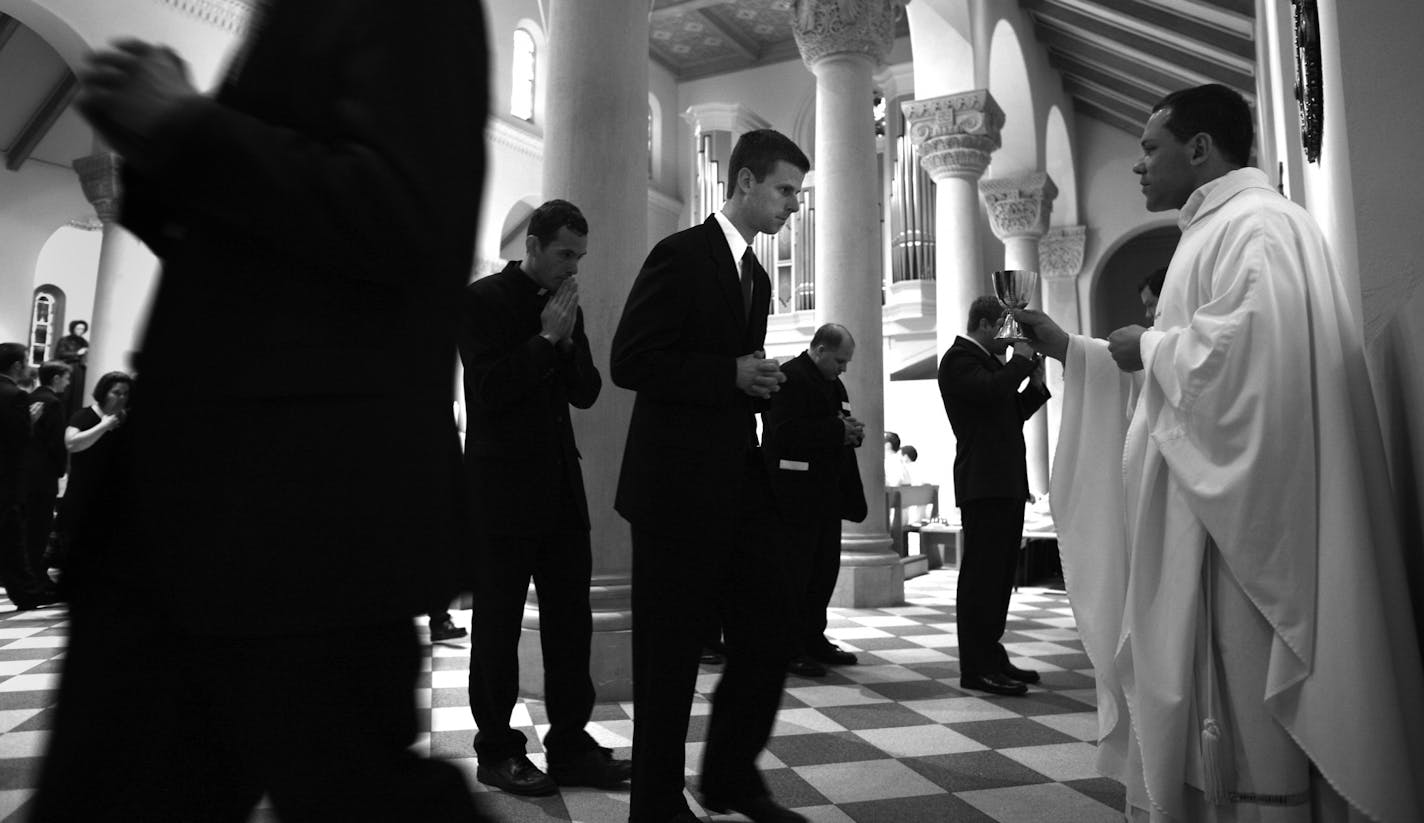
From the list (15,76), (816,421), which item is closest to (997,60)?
(816,421)

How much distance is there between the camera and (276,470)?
968 mm

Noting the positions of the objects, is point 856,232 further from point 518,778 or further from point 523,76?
point 523,76

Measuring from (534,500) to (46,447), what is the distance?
5937 mm

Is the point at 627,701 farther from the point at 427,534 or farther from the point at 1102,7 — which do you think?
the point at 1102,7

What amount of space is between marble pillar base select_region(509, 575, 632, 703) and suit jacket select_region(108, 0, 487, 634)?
9.77 feet

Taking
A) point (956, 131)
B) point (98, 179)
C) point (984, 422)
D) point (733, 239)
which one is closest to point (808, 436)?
point (984, 422)

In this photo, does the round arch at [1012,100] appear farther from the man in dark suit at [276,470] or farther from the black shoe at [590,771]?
the man in dark suit at [276,470]

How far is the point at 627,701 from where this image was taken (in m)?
3.96

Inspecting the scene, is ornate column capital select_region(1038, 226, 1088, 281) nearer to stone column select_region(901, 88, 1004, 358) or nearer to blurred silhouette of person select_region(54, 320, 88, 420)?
stone column select_region(901, 88, 1004, 358)

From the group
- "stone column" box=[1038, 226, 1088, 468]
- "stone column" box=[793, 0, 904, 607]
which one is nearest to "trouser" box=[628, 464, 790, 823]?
"stone column" box=[793, 0, 904, 607]

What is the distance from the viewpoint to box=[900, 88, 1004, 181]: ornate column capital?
10273 millimetres

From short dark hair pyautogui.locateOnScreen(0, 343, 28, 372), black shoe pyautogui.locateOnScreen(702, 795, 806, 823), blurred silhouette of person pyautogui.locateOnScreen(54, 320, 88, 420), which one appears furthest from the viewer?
blurred silhouette of person pyautogui.locateOnScreen(54, 320, 88, 420)

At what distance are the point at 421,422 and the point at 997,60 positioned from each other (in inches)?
489

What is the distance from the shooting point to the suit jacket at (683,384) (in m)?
2.45
